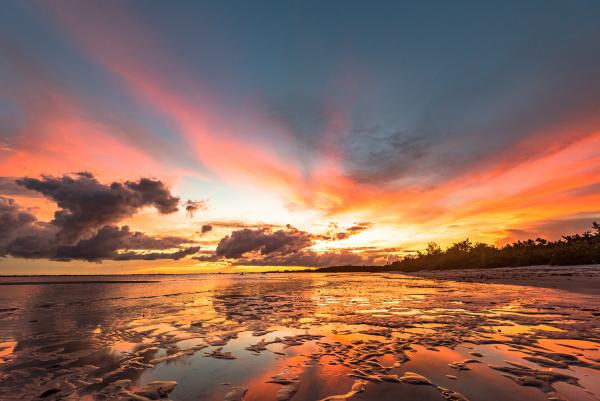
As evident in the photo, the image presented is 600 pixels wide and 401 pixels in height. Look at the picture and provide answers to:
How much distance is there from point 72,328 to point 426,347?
11.6 metres

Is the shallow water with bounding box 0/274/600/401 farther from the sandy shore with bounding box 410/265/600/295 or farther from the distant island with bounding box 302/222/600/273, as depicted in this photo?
the distant island with bounding box 302/222/600/273

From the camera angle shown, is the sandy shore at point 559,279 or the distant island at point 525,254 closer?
the sandy shore at point 559,279

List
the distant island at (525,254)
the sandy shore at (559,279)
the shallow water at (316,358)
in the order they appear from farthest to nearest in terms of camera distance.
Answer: the distant island at (525,254) → the sandy shore at (559,279) → the shallow water at (316,358)

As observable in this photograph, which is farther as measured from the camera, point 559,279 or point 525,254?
point 525,254

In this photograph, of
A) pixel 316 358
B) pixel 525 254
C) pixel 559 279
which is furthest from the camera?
pixel 525 254

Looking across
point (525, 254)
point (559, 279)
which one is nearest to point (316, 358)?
point (559, 279)

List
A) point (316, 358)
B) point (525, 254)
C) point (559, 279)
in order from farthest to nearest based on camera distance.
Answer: point (525, 254) → point (559, 279) → point (316, 358)

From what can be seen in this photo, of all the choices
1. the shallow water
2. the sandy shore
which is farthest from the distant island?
the shallow water

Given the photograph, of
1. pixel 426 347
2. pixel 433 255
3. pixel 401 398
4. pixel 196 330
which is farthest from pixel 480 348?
pixel 433 255

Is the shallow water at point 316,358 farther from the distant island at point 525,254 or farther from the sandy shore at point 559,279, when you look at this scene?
the distant island at point 525,254

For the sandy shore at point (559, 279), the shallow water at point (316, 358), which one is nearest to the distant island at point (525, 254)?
the sandy shore at point (559, 279)

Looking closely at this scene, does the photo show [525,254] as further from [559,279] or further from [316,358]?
[316,358]

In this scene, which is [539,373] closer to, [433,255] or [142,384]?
[142,384]

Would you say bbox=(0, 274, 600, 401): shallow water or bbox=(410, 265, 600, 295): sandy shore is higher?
bbox=(410, 265, 600, 295): sandy shore
